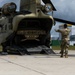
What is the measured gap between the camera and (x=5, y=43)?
18.2 m

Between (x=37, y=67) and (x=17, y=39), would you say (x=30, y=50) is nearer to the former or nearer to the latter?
(x=17, y=39)

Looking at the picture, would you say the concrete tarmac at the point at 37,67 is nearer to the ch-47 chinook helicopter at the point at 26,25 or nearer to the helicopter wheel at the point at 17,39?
the ch-47 chinook helicopter at the point at 26,25

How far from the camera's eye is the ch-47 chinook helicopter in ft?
54.2

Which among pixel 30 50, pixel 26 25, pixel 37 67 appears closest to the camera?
pixel 37 67

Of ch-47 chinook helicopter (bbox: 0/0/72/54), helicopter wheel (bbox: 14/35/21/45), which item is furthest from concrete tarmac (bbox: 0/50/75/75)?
helicopter wheel (bbox: 14/35/21/45)

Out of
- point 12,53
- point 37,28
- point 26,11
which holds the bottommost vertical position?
point 12,53

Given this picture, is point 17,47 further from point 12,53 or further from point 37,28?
point 37,28

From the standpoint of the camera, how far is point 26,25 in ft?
56.9

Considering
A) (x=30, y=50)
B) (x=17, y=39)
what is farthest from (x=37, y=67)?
(x=17, y=39)

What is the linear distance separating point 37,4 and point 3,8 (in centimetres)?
259

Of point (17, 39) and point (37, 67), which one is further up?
point (37, 67)

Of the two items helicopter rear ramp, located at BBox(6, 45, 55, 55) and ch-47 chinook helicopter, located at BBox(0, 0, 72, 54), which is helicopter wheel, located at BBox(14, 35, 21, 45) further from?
helicopter rear ramp, located at BBox(6, 45, 55, 55)

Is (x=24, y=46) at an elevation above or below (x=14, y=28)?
below

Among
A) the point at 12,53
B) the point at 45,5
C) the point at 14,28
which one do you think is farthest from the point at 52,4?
the point at 12,53
